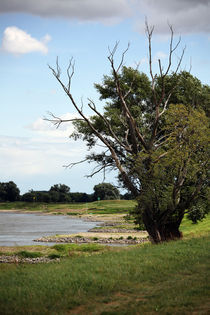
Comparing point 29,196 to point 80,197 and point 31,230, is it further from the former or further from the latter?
point 31,230

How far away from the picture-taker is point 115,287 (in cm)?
1212

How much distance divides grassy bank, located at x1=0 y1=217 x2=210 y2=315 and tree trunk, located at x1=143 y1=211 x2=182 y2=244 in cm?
910

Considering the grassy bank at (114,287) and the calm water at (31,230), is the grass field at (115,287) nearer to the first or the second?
the grassy bank at (114,287)

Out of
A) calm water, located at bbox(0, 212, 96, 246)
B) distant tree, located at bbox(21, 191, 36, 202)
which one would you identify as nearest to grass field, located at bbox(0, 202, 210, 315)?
calm water, located at bbox(0, 212, 96, 246)

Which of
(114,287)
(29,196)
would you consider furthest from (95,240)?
(29,196)

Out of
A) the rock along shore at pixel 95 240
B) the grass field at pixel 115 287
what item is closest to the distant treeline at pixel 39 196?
the rock along shore at pixel 95 240

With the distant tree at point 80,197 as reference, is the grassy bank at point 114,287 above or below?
below

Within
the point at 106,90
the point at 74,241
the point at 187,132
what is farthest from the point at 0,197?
the point at 187,132

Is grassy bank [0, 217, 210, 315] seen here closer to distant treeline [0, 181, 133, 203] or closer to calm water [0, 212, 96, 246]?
calm water [0, 212, 96, 246]

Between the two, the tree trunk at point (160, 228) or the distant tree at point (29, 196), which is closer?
the tree trunk at point (160, 228)

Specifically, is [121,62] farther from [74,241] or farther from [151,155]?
[74,241]

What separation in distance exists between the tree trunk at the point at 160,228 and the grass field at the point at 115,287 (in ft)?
29.1

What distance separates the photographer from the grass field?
993cm

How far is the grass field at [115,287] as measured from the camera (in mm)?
9930
